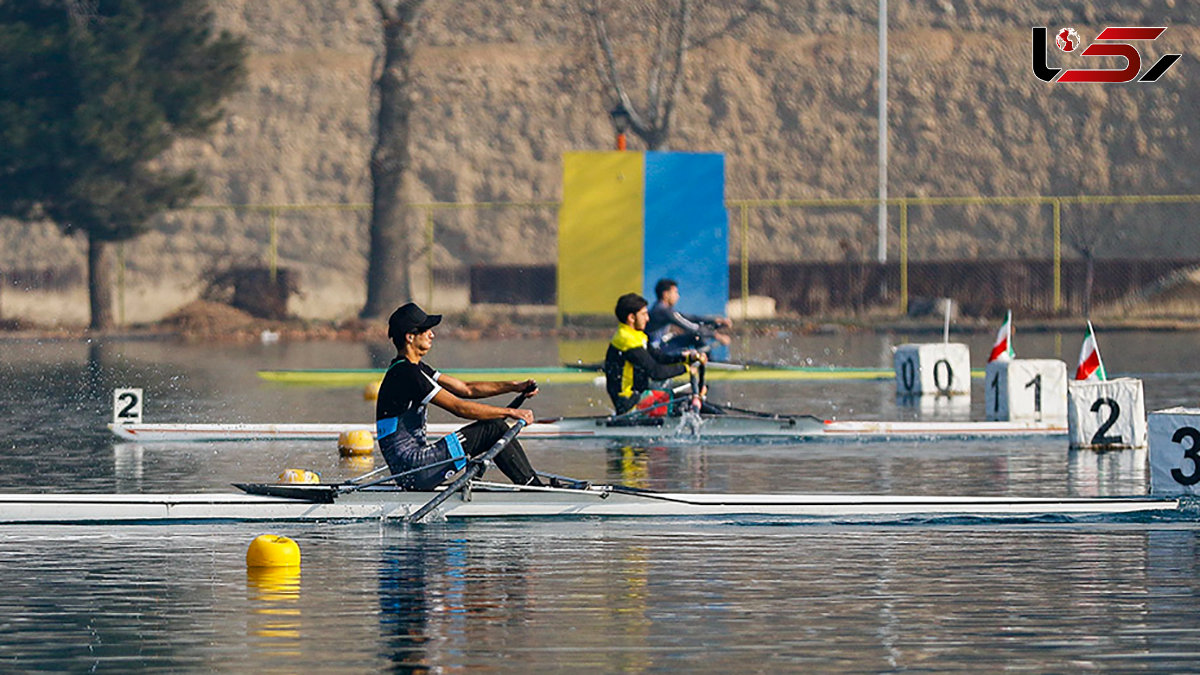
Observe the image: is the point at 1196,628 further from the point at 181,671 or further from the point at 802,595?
the point at 181,671

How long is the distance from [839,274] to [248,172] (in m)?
32.0

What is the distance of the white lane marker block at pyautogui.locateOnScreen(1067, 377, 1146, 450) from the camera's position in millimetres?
20859

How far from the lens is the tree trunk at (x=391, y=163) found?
47438 millimetres

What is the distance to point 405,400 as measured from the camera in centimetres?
1532

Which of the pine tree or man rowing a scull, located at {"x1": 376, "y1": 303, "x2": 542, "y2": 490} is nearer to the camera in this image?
man rowing a scull, located at {"x1": 376, "y1": 303, "x2": 542, "y2": 490}

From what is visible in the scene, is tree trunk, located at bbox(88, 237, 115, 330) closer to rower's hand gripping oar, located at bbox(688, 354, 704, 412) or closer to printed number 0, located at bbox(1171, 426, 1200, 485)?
rower's hand gripping oar, located at bbox(688, 354, 704, 412)

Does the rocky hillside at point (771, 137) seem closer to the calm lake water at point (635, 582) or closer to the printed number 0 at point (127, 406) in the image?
the printed number 0 at point (127, 406)

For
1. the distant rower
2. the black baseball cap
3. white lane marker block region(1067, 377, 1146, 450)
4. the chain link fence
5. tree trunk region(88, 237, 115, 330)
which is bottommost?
white lane marker block region(1067, 377, 1146, 450)

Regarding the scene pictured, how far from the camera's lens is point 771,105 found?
260ft

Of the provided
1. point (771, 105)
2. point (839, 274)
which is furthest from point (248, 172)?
point (839, 274)

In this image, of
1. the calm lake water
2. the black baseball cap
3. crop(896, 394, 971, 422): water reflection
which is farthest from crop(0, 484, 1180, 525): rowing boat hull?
crop(896, 394, 971, 422): water reflection

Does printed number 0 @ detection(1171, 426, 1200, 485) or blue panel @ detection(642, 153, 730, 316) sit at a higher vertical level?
blue panel @ detection(642, 153, 730, 316)

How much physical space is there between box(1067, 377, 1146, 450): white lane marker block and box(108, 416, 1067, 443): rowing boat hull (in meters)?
1.38

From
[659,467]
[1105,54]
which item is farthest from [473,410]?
[1105,54]
